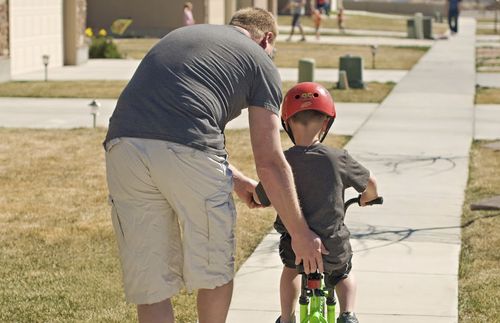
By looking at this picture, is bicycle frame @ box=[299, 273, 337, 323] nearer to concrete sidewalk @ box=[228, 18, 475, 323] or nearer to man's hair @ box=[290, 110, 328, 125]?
man's hair @ box=[290, 110, 328, 125]

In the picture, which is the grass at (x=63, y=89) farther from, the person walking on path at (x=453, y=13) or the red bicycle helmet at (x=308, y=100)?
the person walking on path at (x=453, y=13)

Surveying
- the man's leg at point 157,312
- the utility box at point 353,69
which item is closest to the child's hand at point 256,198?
the man's leg at point 157,312

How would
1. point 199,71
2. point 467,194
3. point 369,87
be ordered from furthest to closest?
1. point 369,87
2. point 467,194
3. point 199,71

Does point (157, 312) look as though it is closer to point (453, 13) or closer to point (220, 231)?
point (220, 231)

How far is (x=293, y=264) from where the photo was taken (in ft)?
18.9

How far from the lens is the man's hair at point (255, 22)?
17.1 feet

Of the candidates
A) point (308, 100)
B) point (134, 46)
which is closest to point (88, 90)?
point (134, 46)

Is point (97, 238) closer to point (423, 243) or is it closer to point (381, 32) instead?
point (423, 243)

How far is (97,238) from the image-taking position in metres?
9.08

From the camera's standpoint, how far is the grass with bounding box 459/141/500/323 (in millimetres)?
7180

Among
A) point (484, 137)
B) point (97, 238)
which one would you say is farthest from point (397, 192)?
point (484, 137)

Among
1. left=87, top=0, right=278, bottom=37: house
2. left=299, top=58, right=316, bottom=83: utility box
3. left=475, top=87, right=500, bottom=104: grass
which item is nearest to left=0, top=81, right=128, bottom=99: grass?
left=299, top=58, right=316, bottom=83: utility box

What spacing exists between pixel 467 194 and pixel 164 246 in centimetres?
652

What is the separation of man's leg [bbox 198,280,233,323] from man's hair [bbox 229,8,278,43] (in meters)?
1.09
